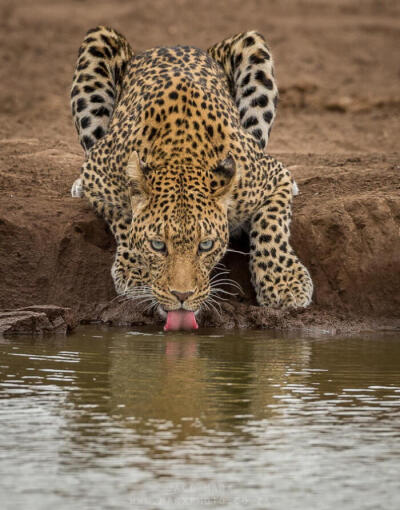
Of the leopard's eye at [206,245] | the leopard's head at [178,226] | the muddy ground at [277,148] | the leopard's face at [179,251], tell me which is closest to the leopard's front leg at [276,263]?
the muddy ground at [277,148]

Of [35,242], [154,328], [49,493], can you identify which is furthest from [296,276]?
[49,493]

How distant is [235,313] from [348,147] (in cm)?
726

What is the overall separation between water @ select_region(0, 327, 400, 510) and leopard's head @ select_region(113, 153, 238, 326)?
1.29 ft

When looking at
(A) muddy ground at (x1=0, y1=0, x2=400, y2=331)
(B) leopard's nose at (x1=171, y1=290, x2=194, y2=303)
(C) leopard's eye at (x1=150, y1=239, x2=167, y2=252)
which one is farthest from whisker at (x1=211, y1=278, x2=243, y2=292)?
(B) leopard's nose at (x1=171, y1=290, x2=194, y2=303)

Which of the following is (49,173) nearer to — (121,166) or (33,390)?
(121,166)

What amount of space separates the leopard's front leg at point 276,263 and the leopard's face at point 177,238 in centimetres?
68

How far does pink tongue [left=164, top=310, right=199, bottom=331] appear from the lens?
9.09m

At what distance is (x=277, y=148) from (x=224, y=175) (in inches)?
263

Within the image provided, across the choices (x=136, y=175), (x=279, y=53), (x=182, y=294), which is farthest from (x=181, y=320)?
(x=279, y=53)

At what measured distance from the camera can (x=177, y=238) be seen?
8.93 m

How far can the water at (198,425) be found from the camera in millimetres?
5090

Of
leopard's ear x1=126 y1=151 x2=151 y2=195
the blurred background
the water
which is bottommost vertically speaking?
the water

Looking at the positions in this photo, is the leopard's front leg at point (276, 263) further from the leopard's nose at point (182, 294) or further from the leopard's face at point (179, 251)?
the leopard's nose at point (182, 294)

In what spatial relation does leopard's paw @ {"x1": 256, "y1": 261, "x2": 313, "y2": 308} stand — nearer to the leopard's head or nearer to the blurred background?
the leopard's head
